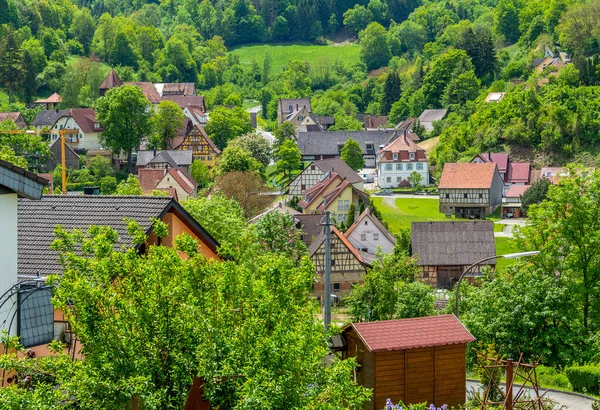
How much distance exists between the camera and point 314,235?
2835 inches

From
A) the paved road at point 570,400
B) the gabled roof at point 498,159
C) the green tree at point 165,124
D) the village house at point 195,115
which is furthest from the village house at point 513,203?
the paved road at point 570,400

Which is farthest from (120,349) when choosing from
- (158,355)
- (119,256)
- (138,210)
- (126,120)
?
(126,120)

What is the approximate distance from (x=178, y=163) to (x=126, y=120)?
10.3 metres

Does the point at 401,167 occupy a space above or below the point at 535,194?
above

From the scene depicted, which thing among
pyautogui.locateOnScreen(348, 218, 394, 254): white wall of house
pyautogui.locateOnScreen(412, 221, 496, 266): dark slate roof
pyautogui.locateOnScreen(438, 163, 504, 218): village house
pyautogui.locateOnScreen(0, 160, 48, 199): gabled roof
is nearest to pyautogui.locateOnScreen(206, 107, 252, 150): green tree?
pyautogui.locateOnScreen(438, 163, 504, 218): village house

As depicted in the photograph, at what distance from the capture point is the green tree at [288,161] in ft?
364

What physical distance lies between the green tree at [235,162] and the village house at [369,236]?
29533 mm

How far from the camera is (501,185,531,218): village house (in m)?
91.6

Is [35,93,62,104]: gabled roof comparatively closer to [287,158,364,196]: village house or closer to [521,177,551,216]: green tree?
[287,158,364,196]: village house

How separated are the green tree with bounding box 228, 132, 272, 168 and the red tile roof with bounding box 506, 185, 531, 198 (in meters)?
31.3

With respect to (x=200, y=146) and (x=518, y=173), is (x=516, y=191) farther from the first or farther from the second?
(x=200, y=146)

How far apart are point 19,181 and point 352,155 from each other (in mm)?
102852

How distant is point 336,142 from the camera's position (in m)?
124

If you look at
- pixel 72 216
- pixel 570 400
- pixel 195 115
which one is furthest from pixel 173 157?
pixel 72 216
